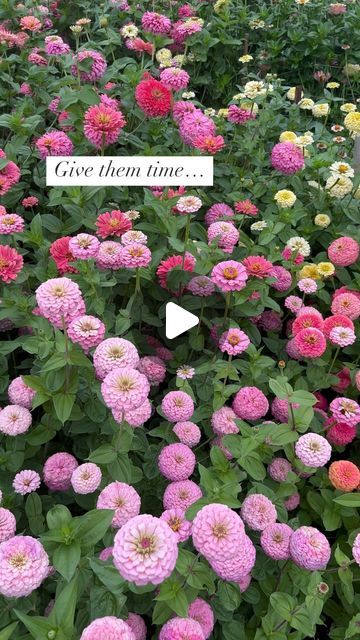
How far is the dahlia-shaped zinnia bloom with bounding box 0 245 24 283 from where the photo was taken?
1521 mm

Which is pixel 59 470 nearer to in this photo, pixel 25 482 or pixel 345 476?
pixel 25 482

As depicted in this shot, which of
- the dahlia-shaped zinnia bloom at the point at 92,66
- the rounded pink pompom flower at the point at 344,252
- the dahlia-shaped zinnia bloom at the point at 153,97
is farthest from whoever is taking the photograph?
the dahlia-shaped zinnia bloom at the point at 92,66

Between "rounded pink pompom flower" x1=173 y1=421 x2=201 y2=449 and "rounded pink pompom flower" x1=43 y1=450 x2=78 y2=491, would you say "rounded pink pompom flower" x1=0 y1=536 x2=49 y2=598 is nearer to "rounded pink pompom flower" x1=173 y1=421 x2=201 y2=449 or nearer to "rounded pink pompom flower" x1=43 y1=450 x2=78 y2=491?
"rounded pink pompom flower" x1=43 y1=450 x2=78 y2=491

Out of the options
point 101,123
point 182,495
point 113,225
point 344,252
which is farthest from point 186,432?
point 101,123

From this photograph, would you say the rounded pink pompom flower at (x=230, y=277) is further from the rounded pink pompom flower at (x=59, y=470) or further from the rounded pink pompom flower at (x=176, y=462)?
the rounded pink pompom flower at (x=59, y=470)

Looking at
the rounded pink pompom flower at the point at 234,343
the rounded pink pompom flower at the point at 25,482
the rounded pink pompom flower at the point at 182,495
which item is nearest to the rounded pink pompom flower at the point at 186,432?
the rounded pink pompom flower at the point at 182,495

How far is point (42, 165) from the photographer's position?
88.4 inches

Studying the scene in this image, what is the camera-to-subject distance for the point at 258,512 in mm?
1252

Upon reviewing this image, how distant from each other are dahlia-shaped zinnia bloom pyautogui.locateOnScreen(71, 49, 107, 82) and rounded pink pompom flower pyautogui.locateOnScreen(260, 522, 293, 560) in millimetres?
1888

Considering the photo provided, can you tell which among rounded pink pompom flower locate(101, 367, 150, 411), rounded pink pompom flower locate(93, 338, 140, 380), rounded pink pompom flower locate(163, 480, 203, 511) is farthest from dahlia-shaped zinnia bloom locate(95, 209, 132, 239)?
rounded pink pompom flower locate(163, 480, 203, 511)

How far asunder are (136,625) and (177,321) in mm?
757

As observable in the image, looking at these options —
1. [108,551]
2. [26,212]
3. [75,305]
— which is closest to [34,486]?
[108,551]

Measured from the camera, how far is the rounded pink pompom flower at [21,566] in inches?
38.2

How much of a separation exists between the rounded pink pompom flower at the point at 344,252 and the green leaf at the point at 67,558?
130 cm
